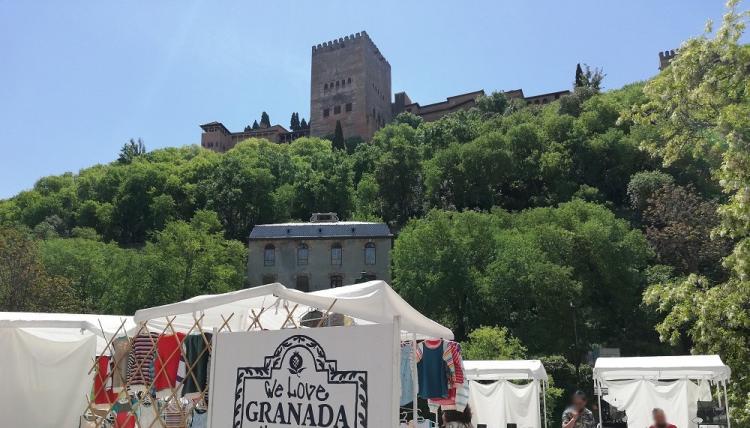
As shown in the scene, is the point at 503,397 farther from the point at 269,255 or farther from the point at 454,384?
the point at 269,255

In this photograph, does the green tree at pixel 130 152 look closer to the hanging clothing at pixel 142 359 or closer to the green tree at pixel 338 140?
the green tree at pixel 338 140

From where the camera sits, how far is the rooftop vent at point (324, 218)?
49094mm

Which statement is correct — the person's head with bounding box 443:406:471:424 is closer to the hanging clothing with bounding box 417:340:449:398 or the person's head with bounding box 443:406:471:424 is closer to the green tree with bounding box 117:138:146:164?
the hanging clothing with bounding box 417:340:449:398

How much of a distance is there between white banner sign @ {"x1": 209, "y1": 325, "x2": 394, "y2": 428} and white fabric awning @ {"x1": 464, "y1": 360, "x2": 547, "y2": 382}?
31.3 feet

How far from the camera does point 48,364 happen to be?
435 inches

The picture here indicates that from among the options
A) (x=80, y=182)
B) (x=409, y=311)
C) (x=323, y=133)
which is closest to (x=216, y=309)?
(x=409, y=311)

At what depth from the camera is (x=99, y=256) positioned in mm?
45438

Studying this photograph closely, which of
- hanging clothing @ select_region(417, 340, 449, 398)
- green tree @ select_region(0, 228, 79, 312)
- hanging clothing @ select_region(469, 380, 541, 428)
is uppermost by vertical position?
green tree @ select_region(0, 228, 79, 312)

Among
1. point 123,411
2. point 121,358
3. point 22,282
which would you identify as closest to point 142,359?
point 121,358

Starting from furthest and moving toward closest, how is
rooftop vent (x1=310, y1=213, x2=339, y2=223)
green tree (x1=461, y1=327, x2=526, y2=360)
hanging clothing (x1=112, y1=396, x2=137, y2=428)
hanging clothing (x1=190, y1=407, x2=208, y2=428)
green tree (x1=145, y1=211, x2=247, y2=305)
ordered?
rooftop vent (x1=310, y1=213, x2=339, y2=223) → green tree (x1=145, y1=211, x2=247, y2=305) → green tree (x1=461, y1=327, x2=526, y2=360) → hanging clothing (x1=112, y1=396, x2=137, y2=428) → hanging clothing (x1=190, y1=407, x2=208, y2=428)

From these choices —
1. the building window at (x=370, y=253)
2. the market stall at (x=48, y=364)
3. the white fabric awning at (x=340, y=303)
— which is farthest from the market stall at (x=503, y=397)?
the building window at (x=370, y=253)

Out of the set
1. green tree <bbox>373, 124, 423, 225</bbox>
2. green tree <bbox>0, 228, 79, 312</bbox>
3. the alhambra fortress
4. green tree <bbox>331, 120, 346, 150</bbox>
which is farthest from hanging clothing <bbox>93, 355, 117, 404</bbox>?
the alhambra fortress

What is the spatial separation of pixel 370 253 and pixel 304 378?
3773 centimetres

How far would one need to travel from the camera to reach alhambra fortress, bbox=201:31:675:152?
89625 mm
